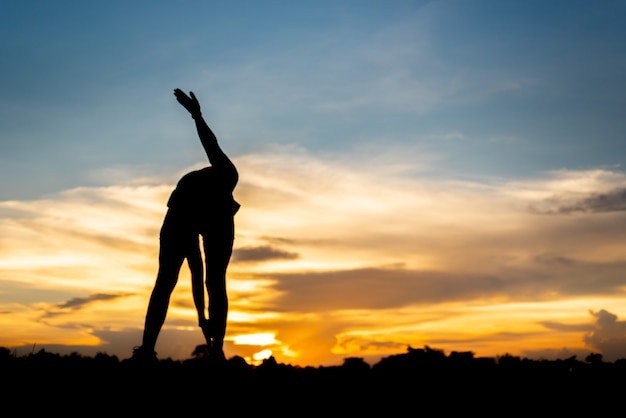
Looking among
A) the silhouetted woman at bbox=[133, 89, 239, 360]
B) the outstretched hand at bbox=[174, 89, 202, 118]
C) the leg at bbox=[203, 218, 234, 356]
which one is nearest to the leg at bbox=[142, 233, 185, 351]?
the silhouetted woman at bbox=[133, 89, 239, 360]

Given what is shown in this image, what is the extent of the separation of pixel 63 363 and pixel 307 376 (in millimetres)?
4025

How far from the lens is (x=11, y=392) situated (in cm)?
786

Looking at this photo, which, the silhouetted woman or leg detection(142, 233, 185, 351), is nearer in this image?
leg detection(142, 233, 185, 351)

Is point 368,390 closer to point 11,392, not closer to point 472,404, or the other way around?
point 472,404

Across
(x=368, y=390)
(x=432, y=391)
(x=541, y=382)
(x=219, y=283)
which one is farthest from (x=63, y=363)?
(x=541, y=382)

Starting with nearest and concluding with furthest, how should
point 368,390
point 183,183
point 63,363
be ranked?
point 368,390, point 63,363, point 183,183

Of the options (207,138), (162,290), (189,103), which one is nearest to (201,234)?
(162,290)

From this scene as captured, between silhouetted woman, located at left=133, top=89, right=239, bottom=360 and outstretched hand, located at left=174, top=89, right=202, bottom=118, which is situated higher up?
outstretched hand, located at left=174, top=89, right=202, bottom=118

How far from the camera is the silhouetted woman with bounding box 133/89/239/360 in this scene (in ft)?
35.2

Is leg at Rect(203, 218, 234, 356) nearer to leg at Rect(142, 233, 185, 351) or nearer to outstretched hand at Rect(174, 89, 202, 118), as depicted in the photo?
leg at Rect(142, 233, 185, 351)

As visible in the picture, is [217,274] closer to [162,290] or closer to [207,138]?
[162,290]

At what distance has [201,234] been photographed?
11195 millimetres

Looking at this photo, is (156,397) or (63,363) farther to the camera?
(63,363)

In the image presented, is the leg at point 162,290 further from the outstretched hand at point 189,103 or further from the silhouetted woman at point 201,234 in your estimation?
the outstretched hand at point 189,103
